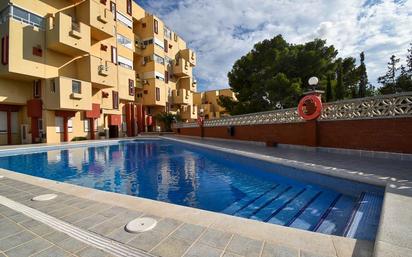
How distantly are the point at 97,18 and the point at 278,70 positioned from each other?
17151mm

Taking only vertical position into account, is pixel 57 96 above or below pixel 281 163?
above

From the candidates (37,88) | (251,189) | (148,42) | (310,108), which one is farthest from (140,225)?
(148,42)

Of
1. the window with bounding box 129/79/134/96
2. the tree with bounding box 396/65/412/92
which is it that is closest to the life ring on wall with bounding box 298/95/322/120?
the tree with bounding box 396/65/412/92

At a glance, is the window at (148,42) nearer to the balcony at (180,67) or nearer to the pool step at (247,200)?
the balcony at (180,67)

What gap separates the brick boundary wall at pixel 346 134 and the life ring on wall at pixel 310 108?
1.04ft

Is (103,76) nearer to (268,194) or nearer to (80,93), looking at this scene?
(80,93)

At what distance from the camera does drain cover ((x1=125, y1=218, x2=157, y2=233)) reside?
2.56 m

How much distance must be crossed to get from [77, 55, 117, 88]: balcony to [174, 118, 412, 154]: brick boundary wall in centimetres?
1509

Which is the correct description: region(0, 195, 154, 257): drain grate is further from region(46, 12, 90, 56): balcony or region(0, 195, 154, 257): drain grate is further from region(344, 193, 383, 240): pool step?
region(46, 12, 90, 56): balcony

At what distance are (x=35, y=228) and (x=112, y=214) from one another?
90 cm

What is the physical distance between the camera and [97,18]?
19.7 metres

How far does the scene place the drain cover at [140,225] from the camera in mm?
2557

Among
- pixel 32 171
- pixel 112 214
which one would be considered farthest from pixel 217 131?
pixel 112 214

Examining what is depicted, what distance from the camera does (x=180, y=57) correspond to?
35.7 meters
